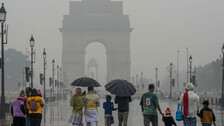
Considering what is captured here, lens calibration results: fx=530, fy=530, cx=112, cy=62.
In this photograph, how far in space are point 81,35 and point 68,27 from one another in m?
2.98

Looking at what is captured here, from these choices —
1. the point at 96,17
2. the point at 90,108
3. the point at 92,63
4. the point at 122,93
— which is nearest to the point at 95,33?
the point at 96,17

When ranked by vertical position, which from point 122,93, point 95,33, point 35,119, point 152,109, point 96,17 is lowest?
point 35,119

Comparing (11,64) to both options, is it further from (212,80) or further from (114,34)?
(212,80)

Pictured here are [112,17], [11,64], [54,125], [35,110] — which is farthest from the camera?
[11,64]

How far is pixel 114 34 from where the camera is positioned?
9650 cm

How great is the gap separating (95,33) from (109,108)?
81.5 meters

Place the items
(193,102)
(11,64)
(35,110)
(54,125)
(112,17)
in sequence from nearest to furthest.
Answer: (193,102), (35,110), (54,125), (112,17), (11,64)

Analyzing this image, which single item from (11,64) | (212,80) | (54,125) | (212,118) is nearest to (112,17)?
(212,80)

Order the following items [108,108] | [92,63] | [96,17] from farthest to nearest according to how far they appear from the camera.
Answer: [92,63]
[96,17]
[108,108]

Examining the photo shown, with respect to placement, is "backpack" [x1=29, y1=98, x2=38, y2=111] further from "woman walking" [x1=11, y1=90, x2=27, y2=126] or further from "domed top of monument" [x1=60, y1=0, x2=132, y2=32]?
"domed top of monument" [x1=60, y1=0, x2=132, y2=32]

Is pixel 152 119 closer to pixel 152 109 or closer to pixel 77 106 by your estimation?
pixel 152 109

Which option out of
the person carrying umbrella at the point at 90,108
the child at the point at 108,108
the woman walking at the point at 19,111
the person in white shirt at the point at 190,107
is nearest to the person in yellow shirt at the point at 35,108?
the woman walking at the point at 19,111

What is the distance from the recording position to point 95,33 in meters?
96.8

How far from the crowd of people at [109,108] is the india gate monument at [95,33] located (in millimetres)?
80209
